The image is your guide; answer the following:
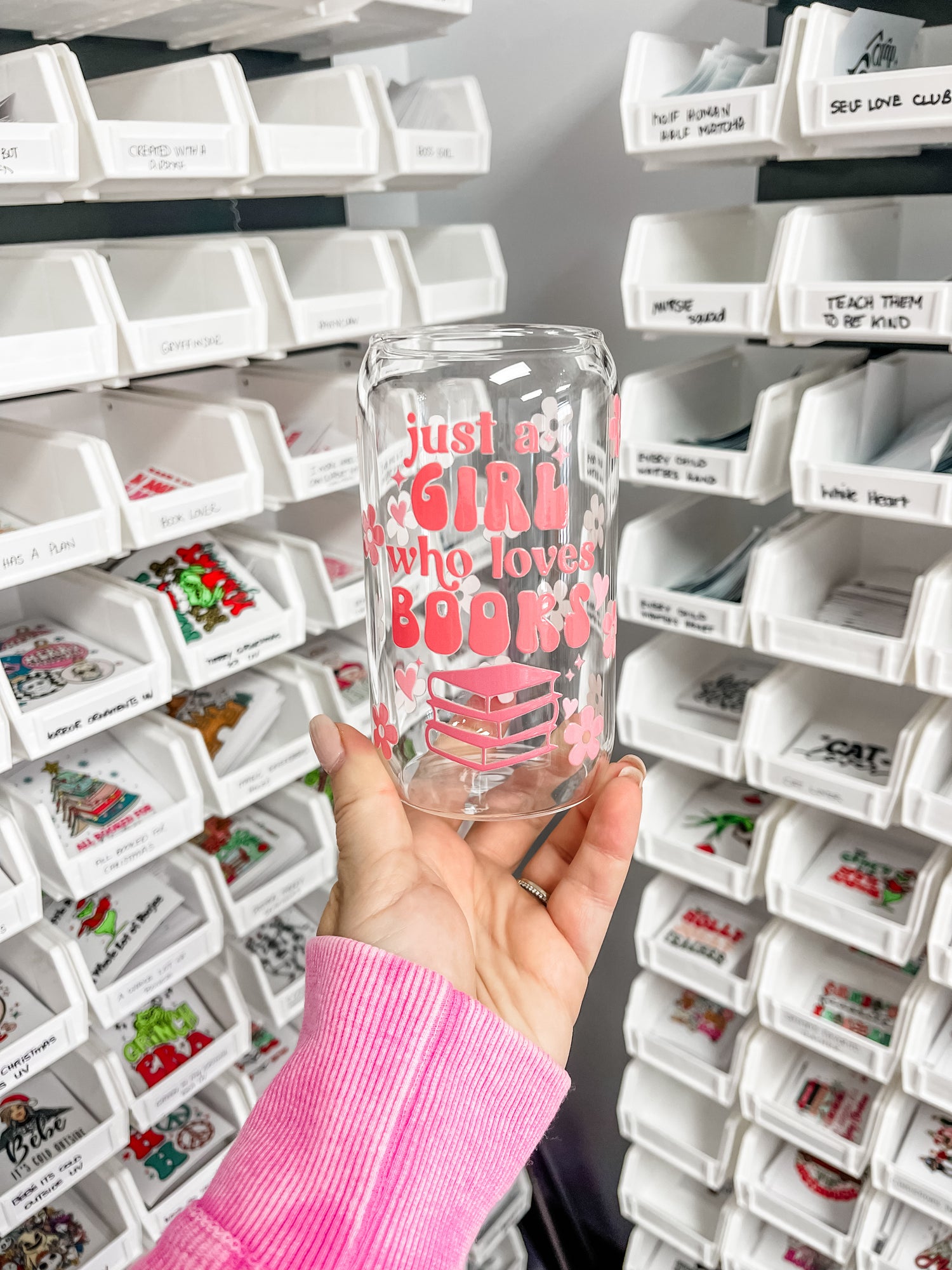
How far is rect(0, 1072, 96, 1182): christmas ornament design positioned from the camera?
1.30 metres

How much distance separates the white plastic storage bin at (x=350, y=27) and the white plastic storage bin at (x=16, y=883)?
1.03 m

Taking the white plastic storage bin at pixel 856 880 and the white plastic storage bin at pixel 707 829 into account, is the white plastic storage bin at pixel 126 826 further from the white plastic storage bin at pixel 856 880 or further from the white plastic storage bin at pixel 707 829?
the white plastic storage bin at pixel 856 880

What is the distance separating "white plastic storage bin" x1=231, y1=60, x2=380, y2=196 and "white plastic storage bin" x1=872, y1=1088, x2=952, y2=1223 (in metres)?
1.50

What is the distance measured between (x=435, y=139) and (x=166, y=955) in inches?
46.6

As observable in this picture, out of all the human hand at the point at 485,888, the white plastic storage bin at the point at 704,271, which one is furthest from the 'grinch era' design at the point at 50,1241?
the white plastic storage bin at the point at 704,271

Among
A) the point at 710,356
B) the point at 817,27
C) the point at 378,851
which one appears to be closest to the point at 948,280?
the point at 817,27

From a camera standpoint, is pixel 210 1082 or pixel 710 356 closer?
pixel 710 356

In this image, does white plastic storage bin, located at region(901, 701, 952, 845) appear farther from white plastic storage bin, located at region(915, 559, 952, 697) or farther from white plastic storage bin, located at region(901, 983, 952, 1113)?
white plastic storage bin, located at region(901, 983, 952, 1113)

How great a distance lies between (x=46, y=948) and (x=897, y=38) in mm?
1482

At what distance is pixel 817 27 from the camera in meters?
1.07

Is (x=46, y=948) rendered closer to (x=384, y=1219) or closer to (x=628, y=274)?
(x=384, y=1219)

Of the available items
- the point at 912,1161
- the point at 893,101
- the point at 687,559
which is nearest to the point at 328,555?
the point at 687,559

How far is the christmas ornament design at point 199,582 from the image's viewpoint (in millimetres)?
1332

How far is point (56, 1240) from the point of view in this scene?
4.68ft
